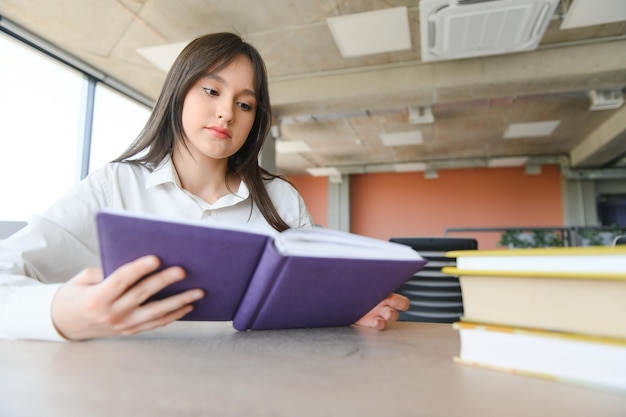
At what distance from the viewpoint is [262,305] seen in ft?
1.94

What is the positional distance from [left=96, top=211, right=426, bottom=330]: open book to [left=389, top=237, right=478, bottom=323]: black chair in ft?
5.42

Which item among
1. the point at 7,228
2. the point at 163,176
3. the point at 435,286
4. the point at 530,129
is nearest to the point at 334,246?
the point at 163,176

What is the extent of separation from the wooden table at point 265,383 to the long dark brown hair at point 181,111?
0.74 m

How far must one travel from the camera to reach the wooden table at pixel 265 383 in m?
0.33

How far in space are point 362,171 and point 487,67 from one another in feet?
16.8

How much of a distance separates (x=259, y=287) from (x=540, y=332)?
341mm

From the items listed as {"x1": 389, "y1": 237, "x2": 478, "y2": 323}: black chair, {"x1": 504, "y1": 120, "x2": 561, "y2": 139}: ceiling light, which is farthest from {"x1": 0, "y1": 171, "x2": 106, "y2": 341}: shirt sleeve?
{"x1": 504, "y1": 120, "x2": 561, "y2": 139}: ceiling light

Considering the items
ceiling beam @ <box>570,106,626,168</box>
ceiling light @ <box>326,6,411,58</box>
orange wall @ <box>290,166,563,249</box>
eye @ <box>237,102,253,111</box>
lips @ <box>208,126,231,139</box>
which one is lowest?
lips @ <box>208,126,231,139</box>

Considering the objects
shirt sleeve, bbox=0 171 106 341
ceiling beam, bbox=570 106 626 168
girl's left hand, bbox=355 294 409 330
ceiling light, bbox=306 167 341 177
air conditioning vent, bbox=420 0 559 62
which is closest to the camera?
shirt sleeve, bbox=0 171 106 341

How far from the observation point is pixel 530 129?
6371mm

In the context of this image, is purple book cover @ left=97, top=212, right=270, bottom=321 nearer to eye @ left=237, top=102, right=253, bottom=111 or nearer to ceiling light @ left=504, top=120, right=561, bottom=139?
eye @ left=237, top=102, right=253, bottom=111

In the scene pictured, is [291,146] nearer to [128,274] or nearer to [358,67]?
[358,67]

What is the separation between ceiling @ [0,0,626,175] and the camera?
11.1 ft

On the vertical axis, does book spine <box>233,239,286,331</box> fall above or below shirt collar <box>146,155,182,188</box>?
below
